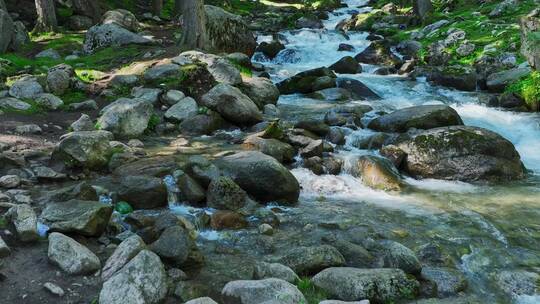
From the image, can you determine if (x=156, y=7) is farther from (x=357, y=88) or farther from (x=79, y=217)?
(x=79, y=217)

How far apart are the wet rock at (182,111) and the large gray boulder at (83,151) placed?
3.74 m

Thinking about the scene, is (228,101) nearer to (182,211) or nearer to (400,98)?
(182,211)

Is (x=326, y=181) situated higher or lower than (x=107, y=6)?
lower

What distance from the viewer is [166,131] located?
12.5m

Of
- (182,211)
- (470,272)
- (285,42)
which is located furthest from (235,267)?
(285,42)

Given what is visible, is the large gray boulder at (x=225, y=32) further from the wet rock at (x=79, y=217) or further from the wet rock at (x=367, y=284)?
the wet rock at (x=367, y=284)

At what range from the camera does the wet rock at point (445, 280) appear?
5.87 meters

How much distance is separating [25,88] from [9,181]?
21.4 feet

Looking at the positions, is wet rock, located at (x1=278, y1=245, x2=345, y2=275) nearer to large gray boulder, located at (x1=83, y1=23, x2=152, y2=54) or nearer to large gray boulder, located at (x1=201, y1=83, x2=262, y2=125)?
large gray boulder, located at (x1=201, y1=83, x2=262, y2=125)

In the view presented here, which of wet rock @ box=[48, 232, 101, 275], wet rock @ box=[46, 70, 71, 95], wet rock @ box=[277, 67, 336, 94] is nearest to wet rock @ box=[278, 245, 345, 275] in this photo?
wet rock @ box=[48, 232, 101, 275]

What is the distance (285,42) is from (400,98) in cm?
1220

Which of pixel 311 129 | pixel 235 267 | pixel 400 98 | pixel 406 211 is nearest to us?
pixel 235 267

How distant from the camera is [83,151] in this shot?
358 inches

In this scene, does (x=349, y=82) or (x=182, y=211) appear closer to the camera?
(x=182, y=211)
